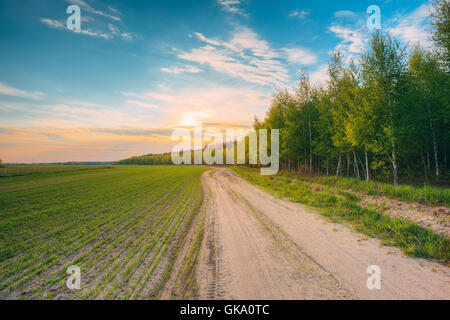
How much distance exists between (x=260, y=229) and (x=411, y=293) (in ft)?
14.8

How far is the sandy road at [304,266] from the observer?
3.71 metres

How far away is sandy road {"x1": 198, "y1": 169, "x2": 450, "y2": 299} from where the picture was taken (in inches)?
146

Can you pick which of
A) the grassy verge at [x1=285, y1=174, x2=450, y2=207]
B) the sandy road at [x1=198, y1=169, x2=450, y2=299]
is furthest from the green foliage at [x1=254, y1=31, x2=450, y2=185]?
the sandy road at [x1=198, y1=169, x2=450, y2=299]

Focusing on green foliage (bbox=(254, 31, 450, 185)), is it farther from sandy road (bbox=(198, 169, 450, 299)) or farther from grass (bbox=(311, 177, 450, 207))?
sandy road (bbox=(198, 169, 450, 299))

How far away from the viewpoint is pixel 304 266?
4.69m

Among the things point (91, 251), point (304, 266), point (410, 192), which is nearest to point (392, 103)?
point (410, 192)

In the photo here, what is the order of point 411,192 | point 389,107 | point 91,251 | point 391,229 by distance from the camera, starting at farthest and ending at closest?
1. point 389,107
2. point 411,192
3. point 391,229
4. point 91,251

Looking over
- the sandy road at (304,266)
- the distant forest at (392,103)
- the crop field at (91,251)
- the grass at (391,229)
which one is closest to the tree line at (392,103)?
the distant forest at (392,103)

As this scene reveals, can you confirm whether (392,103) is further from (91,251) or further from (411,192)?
(91,251)

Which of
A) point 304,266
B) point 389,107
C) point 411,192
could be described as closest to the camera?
point 304,266

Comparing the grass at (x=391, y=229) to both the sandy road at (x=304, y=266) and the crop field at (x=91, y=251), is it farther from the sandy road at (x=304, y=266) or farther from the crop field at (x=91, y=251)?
the crop field at (x=91, y=251)

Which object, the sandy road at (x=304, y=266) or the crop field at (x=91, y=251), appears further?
the crop field at (x=91, y=251)

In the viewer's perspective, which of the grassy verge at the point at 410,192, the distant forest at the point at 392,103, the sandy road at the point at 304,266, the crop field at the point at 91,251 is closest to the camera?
the sandy road at the point at 304,266
